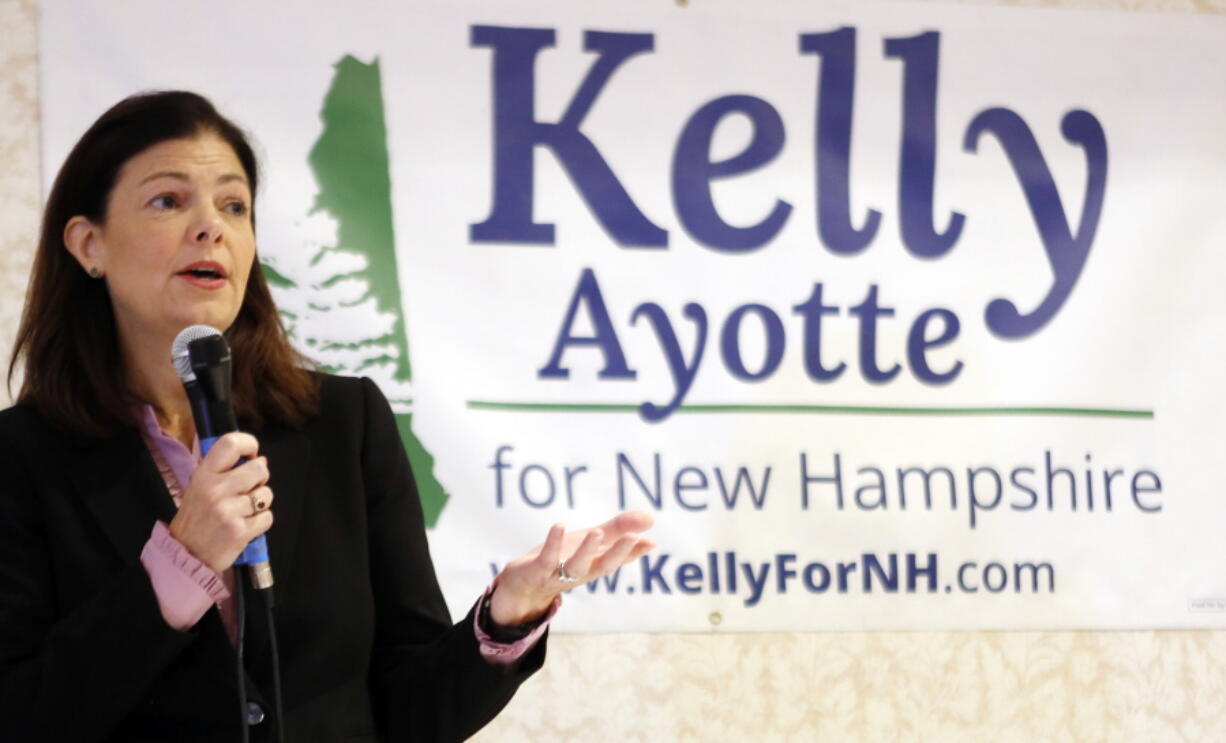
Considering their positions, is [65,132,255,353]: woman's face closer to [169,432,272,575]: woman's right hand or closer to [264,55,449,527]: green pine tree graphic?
[169,432,272,575]: woman's right hand

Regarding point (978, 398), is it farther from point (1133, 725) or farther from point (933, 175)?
point (1133, 725)

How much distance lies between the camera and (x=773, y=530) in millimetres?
2805

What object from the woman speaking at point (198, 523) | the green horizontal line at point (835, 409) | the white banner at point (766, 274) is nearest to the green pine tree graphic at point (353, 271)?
the white banner at point (766, 274)

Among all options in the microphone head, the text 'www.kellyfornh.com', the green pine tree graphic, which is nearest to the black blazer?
the microphone head

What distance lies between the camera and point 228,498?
1266 mm

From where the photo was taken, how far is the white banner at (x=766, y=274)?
269cm

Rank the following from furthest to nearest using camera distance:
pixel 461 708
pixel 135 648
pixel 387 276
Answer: pixel 387 276
pixel 461 708
pixel 135 648

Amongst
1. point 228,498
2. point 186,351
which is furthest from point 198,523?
point 186,351

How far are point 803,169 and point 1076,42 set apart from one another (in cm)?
69

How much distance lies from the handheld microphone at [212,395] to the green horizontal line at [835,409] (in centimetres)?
140

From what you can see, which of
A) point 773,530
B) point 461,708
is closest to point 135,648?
point 461,708

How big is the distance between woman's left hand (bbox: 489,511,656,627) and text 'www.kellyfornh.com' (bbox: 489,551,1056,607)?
4.02 ft

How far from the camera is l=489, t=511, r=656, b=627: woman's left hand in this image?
1412 mm

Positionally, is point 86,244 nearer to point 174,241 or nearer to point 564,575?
point 174,241
